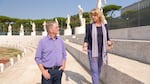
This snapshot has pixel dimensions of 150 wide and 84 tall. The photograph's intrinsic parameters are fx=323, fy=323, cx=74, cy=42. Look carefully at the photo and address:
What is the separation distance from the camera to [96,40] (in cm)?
618

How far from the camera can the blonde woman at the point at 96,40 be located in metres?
6.07

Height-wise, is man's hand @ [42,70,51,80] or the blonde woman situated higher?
the blonde woman

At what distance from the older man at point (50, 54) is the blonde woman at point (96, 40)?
4.03 ft

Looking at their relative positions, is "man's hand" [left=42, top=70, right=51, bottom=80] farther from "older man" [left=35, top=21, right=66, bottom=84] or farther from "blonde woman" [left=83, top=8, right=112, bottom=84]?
"blonde woman" [left=83, top=8, right=112, bottom=84]

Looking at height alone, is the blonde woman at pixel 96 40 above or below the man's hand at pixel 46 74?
above

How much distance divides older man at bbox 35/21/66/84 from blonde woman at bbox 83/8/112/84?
1.23m

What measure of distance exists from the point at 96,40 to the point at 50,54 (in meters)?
1.46

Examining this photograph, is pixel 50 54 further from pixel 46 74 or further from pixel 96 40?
pixel 96 40

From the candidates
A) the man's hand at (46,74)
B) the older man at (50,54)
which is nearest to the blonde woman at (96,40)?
the older man at (50,54)

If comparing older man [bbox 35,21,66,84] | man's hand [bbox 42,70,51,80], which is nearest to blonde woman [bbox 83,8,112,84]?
older man [bbox 35,21,66,84]

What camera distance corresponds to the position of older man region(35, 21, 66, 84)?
4930 millimetres

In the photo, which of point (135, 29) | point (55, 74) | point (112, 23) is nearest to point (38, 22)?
point (112, 23)

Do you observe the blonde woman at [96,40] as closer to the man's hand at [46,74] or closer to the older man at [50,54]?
the older man at [50,54]

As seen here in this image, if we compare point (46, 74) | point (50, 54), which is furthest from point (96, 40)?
point (46, 74)
